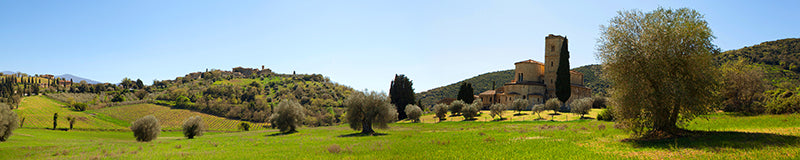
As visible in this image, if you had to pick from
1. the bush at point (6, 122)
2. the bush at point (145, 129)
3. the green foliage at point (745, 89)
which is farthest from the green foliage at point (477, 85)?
the bush at point (6, 122)

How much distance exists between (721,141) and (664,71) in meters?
4.04

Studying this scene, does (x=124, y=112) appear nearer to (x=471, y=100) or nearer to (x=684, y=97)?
(x=471, y=100)

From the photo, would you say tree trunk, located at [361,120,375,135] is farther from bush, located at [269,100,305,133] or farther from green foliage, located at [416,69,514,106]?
green foliage, located at [416,69,514,106]

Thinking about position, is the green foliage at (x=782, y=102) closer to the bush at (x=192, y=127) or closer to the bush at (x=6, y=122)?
the bush at (x=192, y=127)

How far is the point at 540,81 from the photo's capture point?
8569 centimetres

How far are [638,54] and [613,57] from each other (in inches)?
51.3

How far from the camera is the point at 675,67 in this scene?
64.0 ft

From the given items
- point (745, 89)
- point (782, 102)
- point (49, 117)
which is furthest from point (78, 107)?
point (782, 102)

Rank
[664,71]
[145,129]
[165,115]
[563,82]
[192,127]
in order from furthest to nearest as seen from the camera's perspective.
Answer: [165,115], [563,82], [192,127], [145,129], [664,71]

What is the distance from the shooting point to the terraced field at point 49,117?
9215cm

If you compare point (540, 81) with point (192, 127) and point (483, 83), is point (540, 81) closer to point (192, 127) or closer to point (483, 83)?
point (192, 127)

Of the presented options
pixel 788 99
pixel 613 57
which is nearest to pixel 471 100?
pixel 788 99

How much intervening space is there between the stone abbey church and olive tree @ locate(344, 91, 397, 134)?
45.3m

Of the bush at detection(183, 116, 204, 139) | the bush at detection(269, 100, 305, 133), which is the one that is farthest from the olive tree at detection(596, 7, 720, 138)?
the bush at detection(183, 116, 204, 139)
